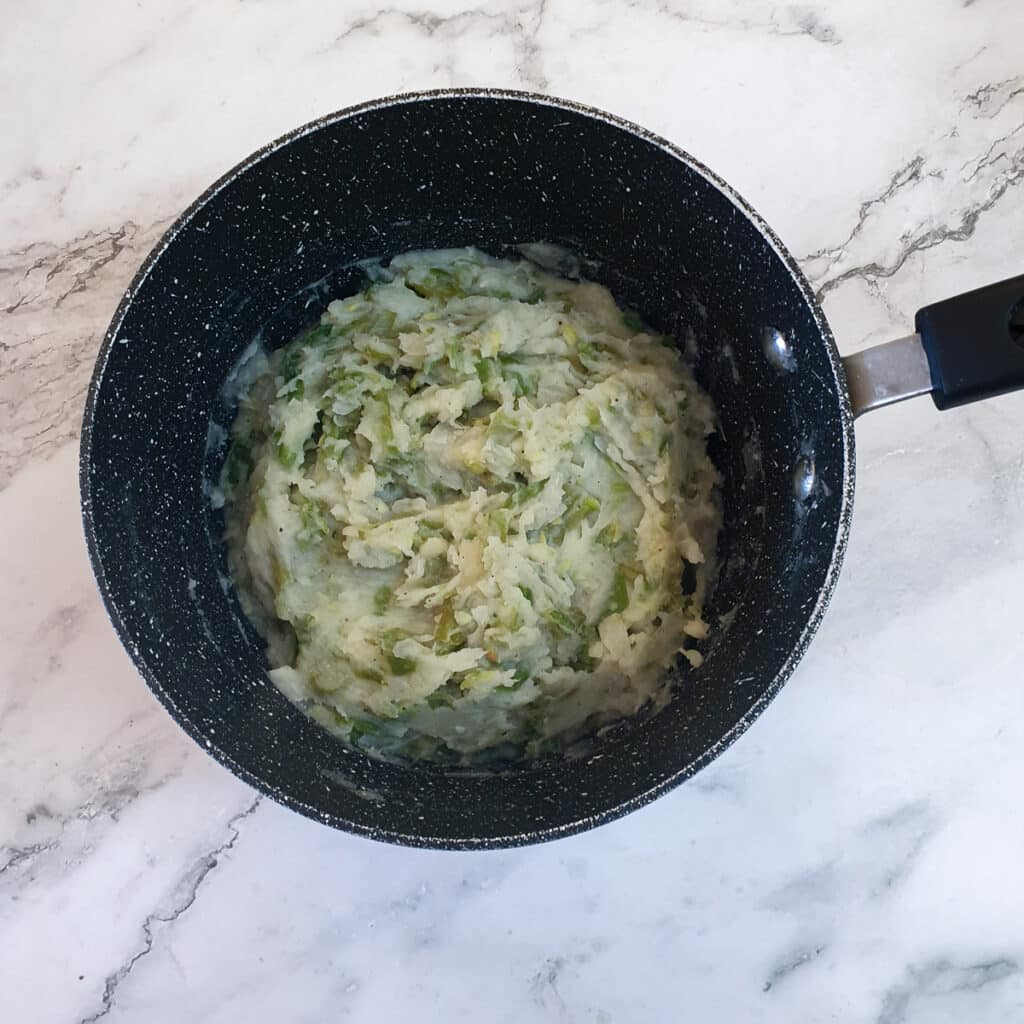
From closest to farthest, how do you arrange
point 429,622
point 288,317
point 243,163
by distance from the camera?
point 243,163
point 429,622
point 288,317

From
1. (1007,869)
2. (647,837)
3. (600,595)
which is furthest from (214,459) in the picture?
(1007,869)

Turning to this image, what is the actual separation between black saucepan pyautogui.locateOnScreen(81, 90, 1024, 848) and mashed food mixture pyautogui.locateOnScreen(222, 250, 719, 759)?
A: 5 centimetres

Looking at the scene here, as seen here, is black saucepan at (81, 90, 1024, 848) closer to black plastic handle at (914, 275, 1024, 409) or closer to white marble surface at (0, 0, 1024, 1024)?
black plastic handle at (914, 275, 1024, 409)

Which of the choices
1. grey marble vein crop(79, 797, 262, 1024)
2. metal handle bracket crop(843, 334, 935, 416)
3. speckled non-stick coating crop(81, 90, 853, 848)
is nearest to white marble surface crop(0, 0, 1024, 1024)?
grey marble vein crop(79, 797, 262, 1024)

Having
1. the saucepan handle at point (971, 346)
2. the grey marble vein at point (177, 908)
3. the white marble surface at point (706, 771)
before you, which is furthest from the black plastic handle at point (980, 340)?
the grey marble vein at point (177, 908)

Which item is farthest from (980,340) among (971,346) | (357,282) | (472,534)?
(357,282)

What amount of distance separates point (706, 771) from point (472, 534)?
47 cm

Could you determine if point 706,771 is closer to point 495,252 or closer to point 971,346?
point 971,346

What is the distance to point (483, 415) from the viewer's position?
1.42 metres

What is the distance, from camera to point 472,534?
53.7 inches

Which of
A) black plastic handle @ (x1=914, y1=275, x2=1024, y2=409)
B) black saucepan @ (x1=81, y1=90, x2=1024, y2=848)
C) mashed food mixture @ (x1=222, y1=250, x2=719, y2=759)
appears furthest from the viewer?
mashed food mixture @ (x1=222, y1=250, x2=719, y2=759)

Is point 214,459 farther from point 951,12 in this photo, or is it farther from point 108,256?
point 951,12

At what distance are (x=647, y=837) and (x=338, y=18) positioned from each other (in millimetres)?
1259

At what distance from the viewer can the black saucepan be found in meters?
1.21
